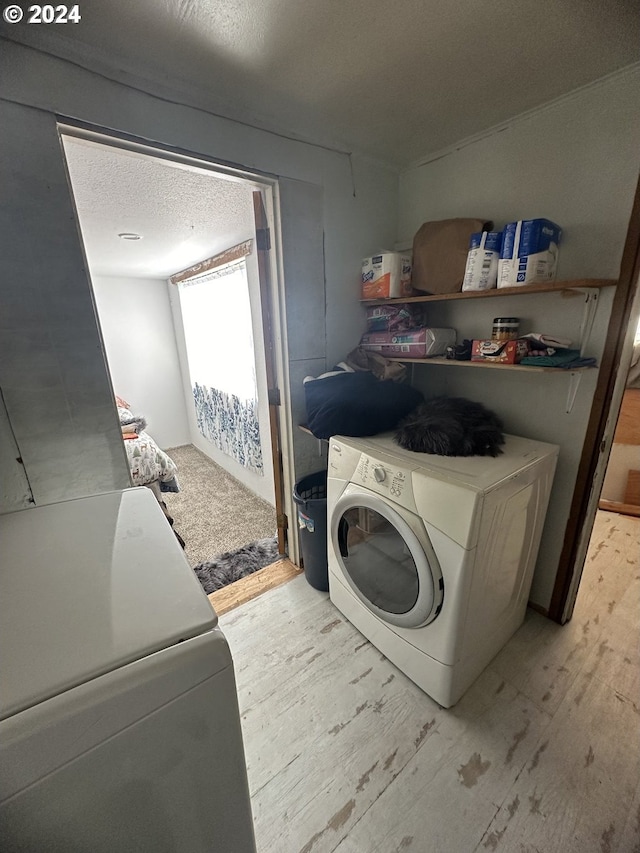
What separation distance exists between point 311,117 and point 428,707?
2412mm

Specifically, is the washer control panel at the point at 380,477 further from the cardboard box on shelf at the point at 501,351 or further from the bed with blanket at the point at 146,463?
the bed with blanket at the point at 146,463

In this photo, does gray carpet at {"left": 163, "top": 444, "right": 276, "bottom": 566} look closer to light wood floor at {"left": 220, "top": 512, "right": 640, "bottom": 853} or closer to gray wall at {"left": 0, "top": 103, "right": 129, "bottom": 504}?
light wood floor at {"left": 220, "top": 512, "right": 640, "bottom": 853}

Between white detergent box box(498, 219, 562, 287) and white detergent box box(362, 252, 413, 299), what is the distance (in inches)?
20.0

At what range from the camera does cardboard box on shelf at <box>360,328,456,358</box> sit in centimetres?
166

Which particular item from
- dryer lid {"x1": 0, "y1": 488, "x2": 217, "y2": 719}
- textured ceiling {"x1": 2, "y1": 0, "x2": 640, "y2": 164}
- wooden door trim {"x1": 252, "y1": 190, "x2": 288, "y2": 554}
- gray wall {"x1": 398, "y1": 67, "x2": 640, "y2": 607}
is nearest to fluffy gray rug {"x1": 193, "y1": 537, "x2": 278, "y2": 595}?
wooden door trim {"x1": 252, "y1": 190, "x2": 288, "y2": 554}

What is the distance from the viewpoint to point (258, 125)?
1.41 meters

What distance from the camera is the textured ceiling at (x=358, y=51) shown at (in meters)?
0.94

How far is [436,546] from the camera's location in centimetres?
115

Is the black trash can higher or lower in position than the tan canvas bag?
lower

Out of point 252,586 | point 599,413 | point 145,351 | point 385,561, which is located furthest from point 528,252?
point 145,351

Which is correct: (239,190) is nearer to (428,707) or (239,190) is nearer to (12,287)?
(12,287)

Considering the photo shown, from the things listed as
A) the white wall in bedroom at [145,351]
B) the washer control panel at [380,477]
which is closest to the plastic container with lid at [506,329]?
the washer control panel at [380,477]

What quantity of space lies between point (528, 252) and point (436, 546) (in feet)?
3.62

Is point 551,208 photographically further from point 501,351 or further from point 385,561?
point 385,561
